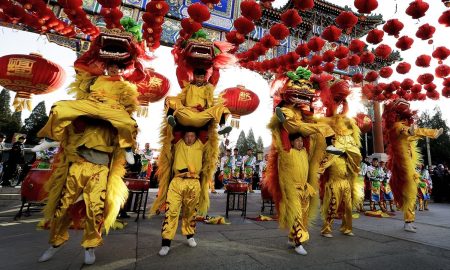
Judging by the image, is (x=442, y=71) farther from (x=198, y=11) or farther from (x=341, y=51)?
(x=198, y=11)

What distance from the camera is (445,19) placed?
4441mm

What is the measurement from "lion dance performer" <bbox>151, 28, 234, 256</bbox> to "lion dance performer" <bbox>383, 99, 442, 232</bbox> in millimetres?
3261

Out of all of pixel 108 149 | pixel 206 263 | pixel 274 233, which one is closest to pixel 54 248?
pixel 108 149

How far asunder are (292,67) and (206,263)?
5908 millimetres

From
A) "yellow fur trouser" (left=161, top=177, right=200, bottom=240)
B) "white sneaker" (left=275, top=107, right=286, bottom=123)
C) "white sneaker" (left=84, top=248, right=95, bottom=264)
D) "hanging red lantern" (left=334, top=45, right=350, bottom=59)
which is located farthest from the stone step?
"hanging red lantern" (left=334, top=45, right=350, bottom=59)

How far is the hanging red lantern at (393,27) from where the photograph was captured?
492 cm

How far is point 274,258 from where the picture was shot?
232 cm

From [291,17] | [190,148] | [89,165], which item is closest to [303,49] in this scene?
[291,17]

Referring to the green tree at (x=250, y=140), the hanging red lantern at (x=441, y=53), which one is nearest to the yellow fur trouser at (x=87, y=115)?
the hanging red lantern at (x=441, y=53)

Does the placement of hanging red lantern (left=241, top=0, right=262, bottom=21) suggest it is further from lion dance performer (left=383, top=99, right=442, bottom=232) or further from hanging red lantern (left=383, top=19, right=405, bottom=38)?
lion dance performer (left=383, top=99, right=442, bottom=232)

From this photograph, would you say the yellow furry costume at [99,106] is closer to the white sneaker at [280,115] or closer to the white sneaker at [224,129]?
the white sneaker at [224,129]

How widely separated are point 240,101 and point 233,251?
223 inches

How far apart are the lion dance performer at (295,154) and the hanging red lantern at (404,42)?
3.75m

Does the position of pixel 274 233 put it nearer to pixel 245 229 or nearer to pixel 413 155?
pixel 245 229
